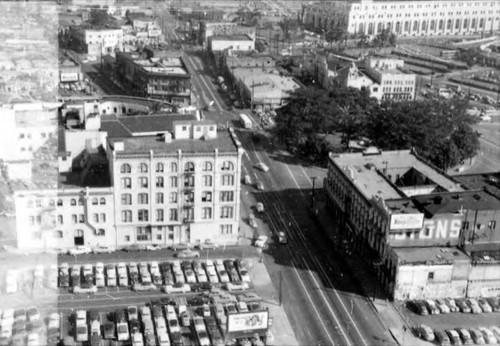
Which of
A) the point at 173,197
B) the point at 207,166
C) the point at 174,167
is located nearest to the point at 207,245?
the point at 173,197

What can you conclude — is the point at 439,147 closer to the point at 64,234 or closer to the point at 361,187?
the point at 361,187

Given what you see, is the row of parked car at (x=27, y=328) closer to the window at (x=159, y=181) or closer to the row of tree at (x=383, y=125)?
the window at (x=159, y=181)

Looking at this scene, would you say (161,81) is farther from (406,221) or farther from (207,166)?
(406,221)

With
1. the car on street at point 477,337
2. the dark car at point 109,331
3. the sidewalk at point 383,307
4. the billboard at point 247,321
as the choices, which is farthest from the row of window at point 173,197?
the car on street at point 477,337

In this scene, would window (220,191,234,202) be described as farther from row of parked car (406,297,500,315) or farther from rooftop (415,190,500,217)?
row of parked car (406,297,500,315)

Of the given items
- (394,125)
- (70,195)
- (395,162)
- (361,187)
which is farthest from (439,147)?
(70,195)

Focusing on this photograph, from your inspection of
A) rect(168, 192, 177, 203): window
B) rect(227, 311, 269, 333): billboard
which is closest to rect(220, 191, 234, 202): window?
rect(168, 192, 177, 203): window
